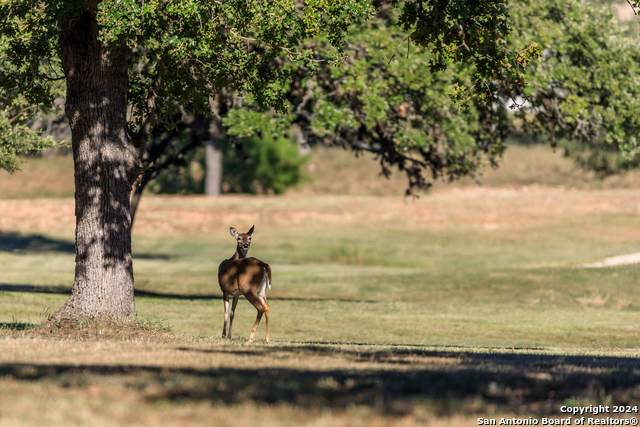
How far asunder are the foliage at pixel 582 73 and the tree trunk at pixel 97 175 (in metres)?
12.8

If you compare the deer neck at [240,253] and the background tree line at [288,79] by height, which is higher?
the background tree line at [288,79]

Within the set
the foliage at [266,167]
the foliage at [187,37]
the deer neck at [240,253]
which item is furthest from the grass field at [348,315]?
the foliage at [187,37]

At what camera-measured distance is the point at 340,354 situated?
410 inches

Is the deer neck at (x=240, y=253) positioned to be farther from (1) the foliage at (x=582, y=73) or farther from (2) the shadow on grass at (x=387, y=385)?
(1) the foliage at (x=582, y=73)

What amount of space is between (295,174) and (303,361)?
5449 centimetres

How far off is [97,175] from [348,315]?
10.7 m

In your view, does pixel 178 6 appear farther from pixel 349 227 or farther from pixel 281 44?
pixel 349 227

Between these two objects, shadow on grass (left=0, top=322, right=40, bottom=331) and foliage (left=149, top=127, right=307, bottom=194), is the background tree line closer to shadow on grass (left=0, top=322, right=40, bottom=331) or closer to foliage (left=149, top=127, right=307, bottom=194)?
shadow on grass (left=0, top=322, right=40, bottom=331)

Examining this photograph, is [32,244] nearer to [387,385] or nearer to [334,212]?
[334,212]

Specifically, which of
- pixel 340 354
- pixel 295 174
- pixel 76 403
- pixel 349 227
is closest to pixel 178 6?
pixel 340 354

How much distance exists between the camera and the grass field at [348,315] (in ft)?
23.4

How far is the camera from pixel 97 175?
13719 mm

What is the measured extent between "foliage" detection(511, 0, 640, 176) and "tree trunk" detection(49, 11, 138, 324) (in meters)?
12.8

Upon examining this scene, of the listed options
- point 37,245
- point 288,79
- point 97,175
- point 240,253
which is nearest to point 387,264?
point 37,245
